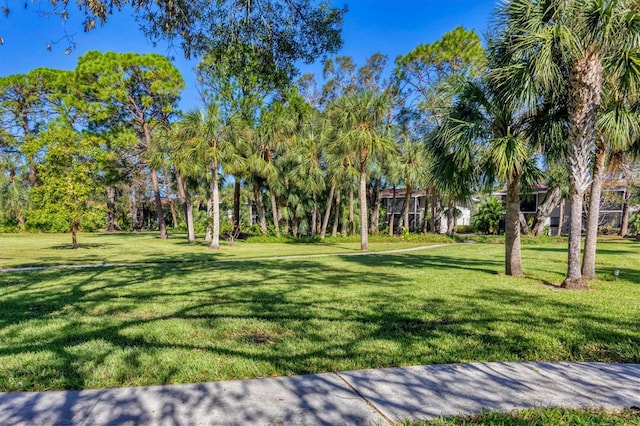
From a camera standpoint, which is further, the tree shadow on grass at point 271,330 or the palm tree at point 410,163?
the palm tree at point 410,163

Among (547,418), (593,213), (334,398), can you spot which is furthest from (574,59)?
(334,398)

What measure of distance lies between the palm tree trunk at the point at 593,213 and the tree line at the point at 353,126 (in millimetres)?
31

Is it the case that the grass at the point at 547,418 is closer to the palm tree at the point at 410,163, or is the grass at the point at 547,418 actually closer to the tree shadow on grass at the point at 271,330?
the tree shadow on grass at the point at 271,330

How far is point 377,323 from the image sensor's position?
16.5 feet

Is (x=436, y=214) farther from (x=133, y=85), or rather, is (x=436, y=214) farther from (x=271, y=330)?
(x=271, y=330)

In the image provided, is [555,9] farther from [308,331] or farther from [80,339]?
[80,339]

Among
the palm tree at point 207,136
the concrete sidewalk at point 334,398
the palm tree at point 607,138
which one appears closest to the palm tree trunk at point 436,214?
the palm tree at point 207,136

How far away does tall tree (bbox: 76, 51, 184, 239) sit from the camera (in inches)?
1009

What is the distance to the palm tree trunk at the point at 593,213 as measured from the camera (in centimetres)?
872

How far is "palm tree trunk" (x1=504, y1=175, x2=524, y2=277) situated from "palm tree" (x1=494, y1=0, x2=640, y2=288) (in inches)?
55.1

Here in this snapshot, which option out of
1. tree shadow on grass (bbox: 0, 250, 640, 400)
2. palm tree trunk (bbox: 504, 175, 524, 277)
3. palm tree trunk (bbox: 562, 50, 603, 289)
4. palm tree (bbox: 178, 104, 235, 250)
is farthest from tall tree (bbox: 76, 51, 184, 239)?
palm tree trunk (bbox: 562, 50, 603, 289)

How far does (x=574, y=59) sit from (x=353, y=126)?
1179 centimetres

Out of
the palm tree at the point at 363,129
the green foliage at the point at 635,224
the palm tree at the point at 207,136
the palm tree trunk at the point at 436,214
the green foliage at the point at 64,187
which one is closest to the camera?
the green foliage at the point at 64,187

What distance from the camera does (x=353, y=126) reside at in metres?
18.9
